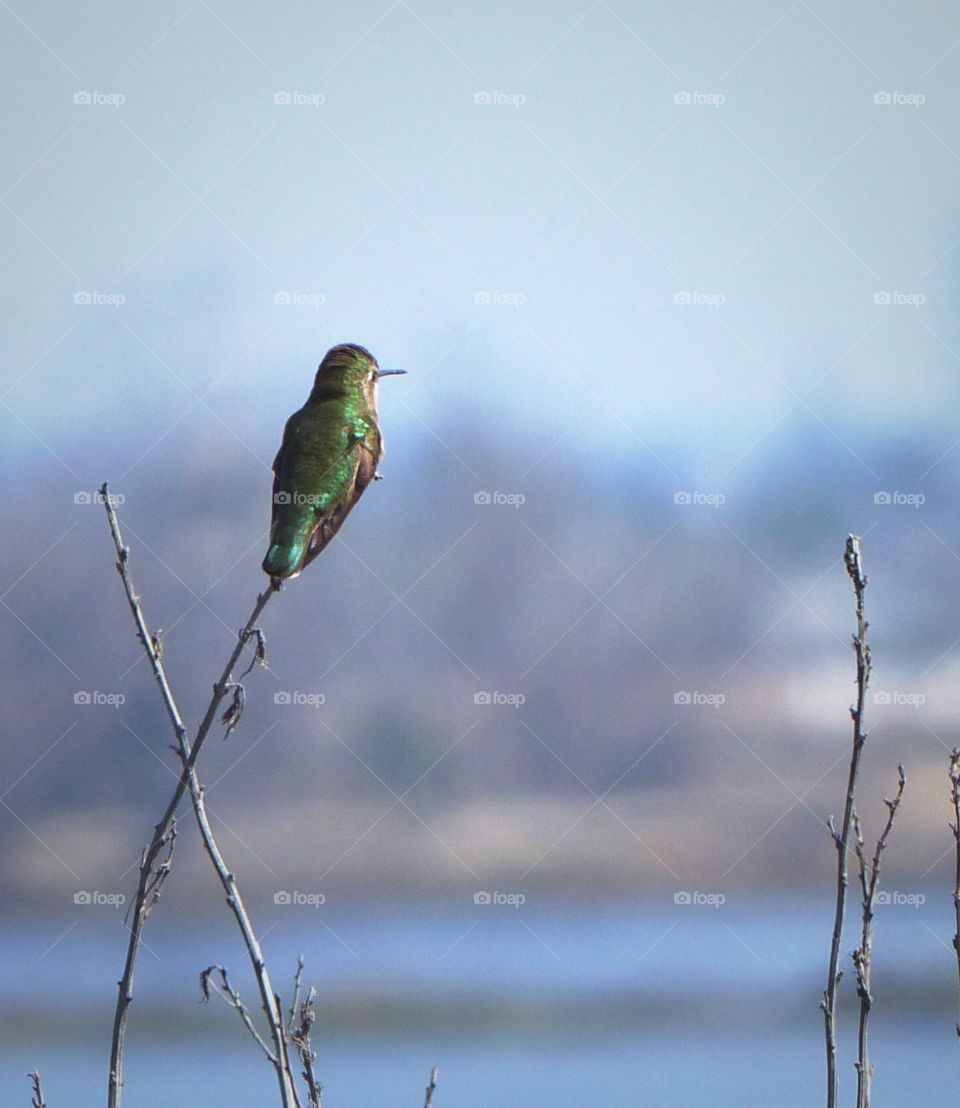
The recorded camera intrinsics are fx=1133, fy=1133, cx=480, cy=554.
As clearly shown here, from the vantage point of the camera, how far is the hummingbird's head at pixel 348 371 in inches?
67.0

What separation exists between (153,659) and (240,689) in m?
0.09

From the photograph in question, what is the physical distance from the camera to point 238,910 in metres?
0.99

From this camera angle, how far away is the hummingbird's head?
1.70 metres

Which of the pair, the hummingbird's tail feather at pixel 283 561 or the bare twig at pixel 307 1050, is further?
the hummingbird's tail feather at pixel 283 561

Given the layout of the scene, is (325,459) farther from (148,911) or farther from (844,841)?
(844,841)

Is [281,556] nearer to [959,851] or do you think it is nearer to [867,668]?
[867,668]

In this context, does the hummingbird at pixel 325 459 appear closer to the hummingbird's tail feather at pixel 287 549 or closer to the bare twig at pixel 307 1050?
the hummingbird's tail feather at pixel 287 549

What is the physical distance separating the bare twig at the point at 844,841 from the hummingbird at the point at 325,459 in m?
0.67

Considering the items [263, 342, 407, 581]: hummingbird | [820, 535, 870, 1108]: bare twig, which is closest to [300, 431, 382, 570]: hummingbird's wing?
[263, 342, 407, 581]: hummingbird

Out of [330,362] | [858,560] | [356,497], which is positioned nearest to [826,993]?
[858,560]

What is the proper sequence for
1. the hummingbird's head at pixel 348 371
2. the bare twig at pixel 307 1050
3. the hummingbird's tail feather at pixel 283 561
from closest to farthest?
the bare twig at pixel 307 1050 → the hummingbird's tail feather at pixel 283 561 → the hummingbird's head at pixel 348 371

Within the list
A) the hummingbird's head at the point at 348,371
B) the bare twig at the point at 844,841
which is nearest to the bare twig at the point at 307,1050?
the bare twig at the point at 844,841

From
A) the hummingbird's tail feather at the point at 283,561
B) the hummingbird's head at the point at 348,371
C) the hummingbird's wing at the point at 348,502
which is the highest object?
the hummingbird's head at the point at 348,371

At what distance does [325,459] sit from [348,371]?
20 cm
